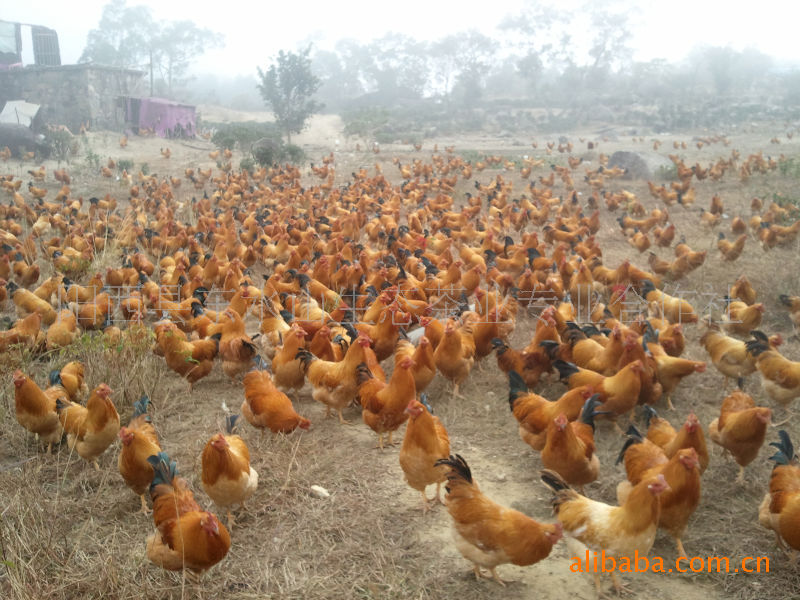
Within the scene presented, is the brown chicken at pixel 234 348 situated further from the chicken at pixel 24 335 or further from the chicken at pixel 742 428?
the chicken at pixel 742 428

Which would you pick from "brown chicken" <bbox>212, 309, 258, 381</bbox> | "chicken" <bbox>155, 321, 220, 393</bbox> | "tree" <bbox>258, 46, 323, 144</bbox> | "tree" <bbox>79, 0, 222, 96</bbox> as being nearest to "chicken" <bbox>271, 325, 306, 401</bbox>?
"brown chicken" <bbox>212, 309, 258, 381</bbox>

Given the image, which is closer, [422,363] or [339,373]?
[339,373]

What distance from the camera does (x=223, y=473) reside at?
13.3 ft

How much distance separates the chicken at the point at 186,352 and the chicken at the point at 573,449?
403 cm

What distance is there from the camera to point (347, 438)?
5.68 metres

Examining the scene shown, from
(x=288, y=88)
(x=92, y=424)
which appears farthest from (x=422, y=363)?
(x=288, y=88)

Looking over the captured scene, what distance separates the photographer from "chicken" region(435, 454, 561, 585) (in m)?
3.39

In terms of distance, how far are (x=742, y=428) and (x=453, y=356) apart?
2824 millimetres

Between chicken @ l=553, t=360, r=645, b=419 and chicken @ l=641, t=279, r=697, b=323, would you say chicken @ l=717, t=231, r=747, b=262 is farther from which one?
chicken @ l=553, t=360, r=645, b=419

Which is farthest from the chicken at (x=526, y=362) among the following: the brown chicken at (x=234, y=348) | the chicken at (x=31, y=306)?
the chicken at (x=31, y=306)

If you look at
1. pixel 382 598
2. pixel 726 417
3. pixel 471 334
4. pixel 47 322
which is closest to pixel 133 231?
pixel 47 322

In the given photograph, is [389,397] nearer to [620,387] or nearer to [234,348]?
[620,387]

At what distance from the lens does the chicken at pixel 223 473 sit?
404 centimetres

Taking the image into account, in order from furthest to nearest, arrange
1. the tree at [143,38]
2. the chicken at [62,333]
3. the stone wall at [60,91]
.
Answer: the tree at [143,38], the stone wall at [60,91], the chicken at [62,333]
